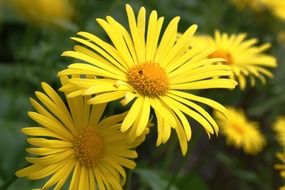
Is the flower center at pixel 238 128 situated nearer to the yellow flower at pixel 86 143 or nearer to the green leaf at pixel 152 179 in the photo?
the green leaf at pixel 152 179

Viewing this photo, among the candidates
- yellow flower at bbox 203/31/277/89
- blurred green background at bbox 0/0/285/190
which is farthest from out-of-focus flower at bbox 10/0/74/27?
yellow flower at bbox 203/31/277/89

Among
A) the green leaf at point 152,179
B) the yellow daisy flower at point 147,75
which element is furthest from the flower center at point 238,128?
the yellow daisy flower at point 147,75

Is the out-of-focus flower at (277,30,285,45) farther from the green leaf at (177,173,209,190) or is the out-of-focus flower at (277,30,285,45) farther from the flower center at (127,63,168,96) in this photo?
the flower center at (127,63,168,96)

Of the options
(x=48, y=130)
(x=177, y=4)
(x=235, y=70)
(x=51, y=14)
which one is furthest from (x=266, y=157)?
(x=48, y=130)

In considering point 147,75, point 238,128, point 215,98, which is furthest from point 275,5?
point 147,75

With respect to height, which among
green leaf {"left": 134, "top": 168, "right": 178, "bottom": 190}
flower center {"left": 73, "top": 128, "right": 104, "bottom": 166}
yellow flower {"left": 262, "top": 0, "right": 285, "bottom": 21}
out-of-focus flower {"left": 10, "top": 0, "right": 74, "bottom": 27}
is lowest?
green leaf {"left": 134, "top": 168, "right": 178, "bottom": 190}

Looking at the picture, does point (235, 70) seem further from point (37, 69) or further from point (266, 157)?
point (266, 157)

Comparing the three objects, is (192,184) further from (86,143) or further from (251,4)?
(251,4)
